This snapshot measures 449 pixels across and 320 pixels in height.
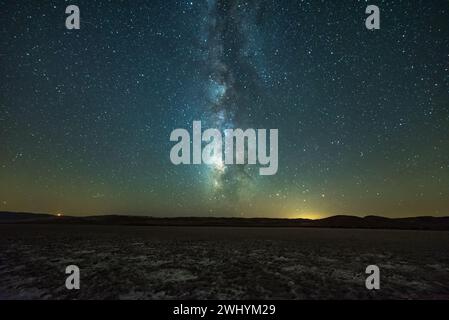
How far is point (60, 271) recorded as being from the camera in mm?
14664

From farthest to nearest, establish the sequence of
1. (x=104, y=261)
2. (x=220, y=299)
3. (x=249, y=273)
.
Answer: (x=104, y=261), (x=249, y=273), (x=220, y=299)

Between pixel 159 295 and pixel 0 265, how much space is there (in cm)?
1345

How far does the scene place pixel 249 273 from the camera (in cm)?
1468

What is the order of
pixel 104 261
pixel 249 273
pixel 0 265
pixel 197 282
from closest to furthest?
pixel 197 282 → pixel 249 273 → pixel 0 265 → pixel 104 261

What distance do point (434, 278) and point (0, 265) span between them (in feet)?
88.4
